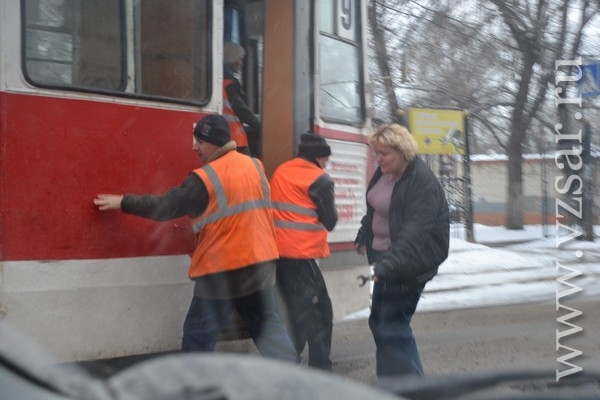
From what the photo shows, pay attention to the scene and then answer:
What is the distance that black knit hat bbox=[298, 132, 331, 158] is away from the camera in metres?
5.86

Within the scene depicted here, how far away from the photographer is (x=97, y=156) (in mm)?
4875

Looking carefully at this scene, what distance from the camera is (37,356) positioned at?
1.59 meters

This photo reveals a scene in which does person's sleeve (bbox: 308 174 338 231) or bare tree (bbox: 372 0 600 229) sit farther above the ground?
bare tree (bbox: 372 0 600 229)

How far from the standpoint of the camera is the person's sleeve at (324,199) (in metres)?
5.86

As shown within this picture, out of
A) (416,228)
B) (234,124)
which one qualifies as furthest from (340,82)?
(416,228)

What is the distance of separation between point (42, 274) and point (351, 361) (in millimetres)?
2827

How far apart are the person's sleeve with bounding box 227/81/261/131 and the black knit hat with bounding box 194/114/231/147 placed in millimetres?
1394

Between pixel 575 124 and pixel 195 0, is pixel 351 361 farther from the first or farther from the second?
pixel 575 124

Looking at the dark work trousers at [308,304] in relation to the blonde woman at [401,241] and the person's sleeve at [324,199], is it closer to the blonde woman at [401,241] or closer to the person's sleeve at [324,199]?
the person's sleeve at [324,199]

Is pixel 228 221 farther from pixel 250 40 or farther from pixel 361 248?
pixel 250 40

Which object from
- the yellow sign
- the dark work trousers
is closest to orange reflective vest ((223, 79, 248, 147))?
the dark work trousers

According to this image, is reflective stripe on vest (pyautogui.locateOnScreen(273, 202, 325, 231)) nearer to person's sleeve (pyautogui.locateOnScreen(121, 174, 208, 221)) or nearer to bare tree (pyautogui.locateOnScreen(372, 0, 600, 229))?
person's sleeve (pyautogui.locateOnScreen(121, 174, 208, 221))

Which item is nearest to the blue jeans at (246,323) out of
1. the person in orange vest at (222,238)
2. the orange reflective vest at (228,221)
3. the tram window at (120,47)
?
the person in orange vest at (222,238)

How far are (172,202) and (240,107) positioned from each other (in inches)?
73.2
